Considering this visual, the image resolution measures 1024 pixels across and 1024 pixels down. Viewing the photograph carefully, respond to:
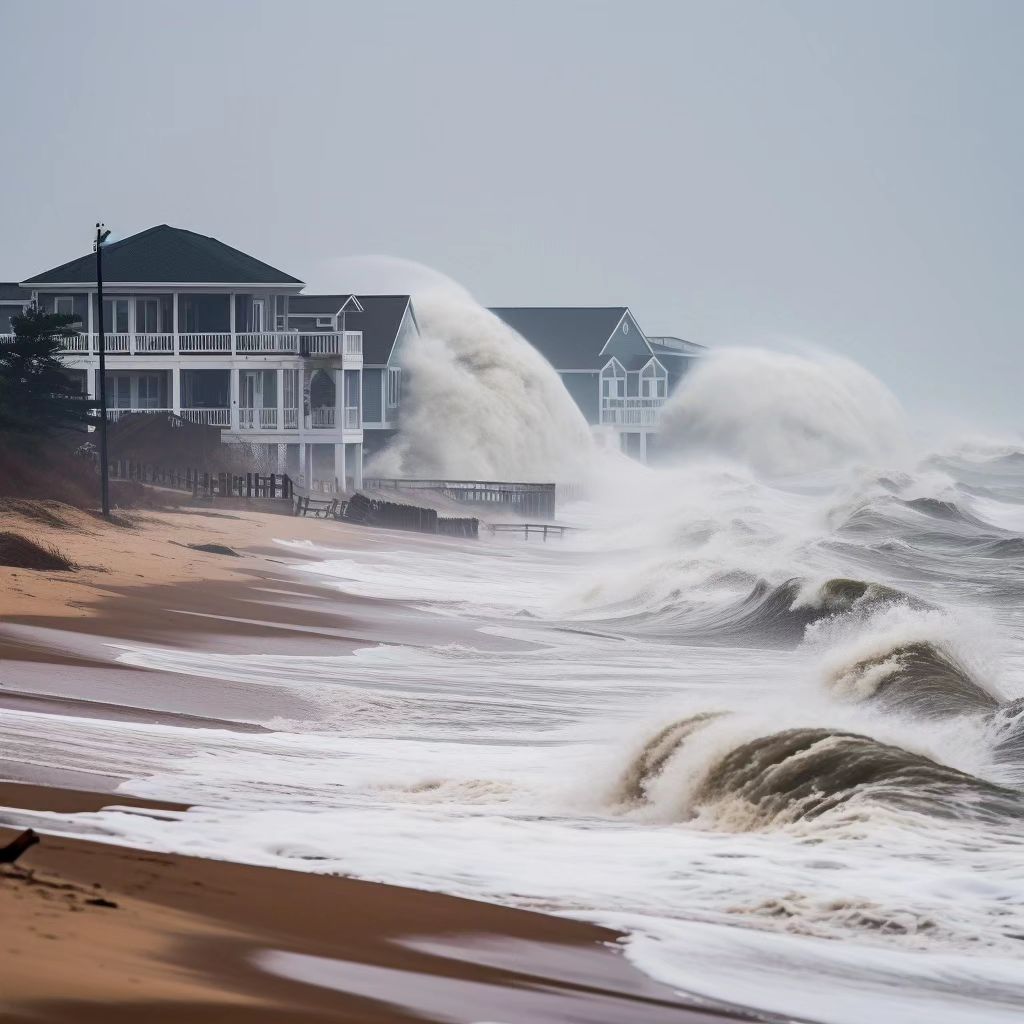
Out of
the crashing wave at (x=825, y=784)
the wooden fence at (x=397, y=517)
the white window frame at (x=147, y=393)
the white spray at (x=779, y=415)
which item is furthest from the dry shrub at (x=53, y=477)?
the white spray at (x=779, y=415)

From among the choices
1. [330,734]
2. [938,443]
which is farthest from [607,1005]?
[938,443]

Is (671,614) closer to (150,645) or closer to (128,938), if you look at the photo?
(150,645)

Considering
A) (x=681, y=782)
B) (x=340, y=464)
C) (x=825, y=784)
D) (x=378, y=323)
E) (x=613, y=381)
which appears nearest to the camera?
(x=825, y=784)

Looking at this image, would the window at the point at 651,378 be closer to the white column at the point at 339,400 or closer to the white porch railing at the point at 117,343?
the white column at the point at 339,400

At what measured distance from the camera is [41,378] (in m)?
45.0

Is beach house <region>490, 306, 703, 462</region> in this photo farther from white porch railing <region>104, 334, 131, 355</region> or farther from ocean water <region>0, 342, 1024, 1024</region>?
ocean water <region>0, 342, 1024, 1024</region>

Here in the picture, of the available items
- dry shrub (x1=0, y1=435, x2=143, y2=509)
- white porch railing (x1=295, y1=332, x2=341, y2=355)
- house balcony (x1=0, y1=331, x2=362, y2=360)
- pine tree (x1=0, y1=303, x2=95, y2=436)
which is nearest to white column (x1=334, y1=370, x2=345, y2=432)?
white porch railing (x1=295, y1=332, x2=341, y2=355)

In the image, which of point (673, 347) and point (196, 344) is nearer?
point (196, 344)

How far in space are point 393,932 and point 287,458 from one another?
52.5 m

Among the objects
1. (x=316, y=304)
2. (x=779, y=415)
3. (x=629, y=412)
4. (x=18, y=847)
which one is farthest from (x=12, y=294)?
(x=18, y=847)

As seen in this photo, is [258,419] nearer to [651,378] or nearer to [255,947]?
[255,947]

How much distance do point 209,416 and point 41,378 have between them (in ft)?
36.9

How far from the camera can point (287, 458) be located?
198ft

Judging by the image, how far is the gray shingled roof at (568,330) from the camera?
9894cm
